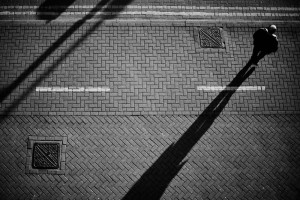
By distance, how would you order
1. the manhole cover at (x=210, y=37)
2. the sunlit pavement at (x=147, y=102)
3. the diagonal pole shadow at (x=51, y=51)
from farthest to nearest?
the manhole cover at (x=210, y=37) → the diagonal pole shadow at (x=51, y=51) → the sunlit pavement at (x=147, y=102)

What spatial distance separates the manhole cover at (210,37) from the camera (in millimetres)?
9144

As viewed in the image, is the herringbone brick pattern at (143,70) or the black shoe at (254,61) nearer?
the herringbone brick pattern at (143,70)

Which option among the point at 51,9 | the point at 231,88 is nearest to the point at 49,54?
the point at 51,9

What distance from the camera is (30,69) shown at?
8.61 m

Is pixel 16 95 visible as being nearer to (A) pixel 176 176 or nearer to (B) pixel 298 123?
(A) pixel 176 176

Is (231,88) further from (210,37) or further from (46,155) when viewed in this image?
(46,155)

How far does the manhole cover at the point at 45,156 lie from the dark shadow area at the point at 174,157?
219 centimetres

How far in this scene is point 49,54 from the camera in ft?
28.9

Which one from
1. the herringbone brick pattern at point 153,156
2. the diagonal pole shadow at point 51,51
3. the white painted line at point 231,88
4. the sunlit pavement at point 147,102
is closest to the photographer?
the herringbone brick pattern at point 153,156

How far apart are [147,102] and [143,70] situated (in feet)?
3.42

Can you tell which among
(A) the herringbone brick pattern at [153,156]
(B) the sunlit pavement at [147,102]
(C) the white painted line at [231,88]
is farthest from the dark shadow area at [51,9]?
(C) the white painted line at [231,88]

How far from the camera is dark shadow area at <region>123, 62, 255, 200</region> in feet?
24.8

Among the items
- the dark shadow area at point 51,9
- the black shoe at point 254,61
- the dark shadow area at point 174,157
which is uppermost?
the dark shadow area at point 51,9

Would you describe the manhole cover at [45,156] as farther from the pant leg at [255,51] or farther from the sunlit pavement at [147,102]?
the pant leg at [255,51]
